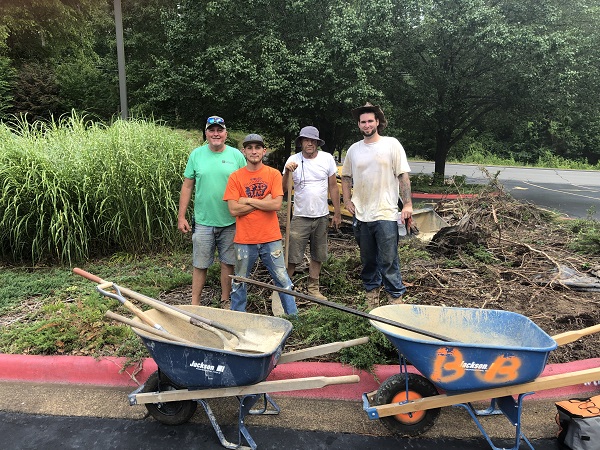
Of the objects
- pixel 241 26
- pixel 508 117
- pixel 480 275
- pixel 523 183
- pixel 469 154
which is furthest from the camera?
pixel 469 154

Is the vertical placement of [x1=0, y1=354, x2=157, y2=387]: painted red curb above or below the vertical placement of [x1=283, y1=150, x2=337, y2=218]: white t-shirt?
below

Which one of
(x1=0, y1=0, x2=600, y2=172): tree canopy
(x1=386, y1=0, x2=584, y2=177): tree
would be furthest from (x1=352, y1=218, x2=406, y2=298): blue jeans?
(x1=386, y1=0, x2=584, y2=177): tree

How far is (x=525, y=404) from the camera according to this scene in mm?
3053

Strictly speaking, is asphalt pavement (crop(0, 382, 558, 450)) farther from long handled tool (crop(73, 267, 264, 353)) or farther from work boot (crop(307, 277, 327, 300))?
work boot (crop(307, 277, 327, 300))

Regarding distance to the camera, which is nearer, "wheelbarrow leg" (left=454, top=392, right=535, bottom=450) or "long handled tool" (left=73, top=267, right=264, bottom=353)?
"wheelbarrow leg" (left=454, top=392, right=535, bottom=450)

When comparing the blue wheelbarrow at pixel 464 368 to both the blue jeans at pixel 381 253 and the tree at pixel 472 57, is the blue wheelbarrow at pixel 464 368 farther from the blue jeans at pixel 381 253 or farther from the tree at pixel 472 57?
the tree at pixel 472 57

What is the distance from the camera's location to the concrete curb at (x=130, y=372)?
3.13 m

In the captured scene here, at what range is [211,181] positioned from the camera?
3738 mm

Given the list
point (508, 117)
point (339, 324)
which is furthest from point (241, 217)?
point (508, 117)

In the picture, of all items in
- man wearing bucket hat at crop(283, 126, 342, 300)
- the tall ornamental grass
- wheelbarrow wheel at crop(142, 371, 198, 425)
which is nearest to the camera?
wheelbarrow wheel at crop(142, 371, 198, 425)

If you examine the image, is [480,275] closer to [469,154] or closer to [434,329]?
[434,329]

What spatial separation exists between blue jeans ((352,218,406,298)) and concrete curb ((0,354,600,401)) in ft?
2.84

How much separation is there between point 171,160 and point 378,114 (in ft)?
10.7

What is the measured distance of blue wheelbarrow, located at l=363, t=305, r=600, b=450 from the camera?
7.56 feet
